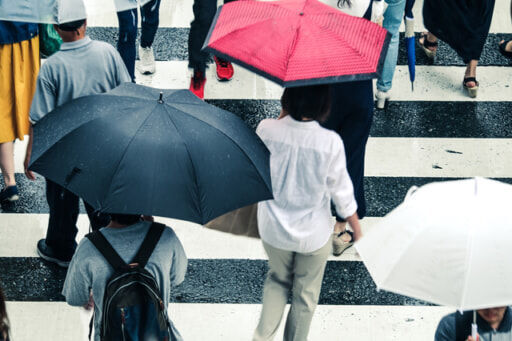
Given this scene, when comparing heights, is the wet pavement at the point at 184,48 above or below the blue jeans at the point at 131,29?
below

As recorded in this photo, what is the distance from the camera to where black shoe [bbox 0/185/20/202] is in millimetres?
5895

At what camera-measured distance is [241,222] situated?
4.44 m

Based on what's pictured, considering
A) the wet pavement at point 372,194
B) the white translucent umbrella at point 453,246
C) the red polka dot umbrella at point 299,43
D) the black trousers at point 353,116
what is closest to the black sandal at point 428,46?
the wet pavement at point 372,194

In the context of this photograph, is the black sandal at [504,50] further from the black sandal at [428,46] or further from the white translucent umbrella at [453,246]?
the white translucent umbrella at [453,246]

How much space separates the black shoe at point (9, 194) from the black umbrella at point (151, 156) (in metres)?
2.14

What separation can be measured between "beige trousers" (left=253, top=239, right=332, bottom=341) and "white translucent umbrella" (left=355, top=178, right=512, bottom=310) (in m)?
1.10

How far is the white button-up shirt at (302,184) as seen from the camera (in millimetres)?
3984

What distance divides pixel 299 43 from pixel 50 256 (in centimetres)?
230

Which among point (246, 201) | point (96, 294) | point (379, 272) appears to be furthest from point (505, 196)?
point (96, 294)

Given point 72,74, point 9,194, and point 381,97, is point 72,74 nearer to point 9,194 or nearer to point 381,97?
point 9,194

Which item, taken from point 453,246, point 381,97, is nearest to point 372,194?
point 381,97

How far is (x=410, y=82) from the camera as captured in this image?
7043 mm

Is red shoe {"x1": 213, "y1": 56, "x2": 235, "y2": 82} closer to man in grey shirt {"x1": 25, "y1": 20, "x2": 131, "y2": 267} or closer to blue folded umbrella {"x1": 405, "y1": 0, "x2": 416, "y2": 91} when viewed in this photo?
blue folded umbrella {"x1": 405, "y1": 0, "x2": 416, "y2": 91}

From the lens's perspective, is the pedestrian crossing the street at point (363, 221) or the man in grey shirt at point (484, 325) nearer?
the man in grey shirt at point (484, 325)
